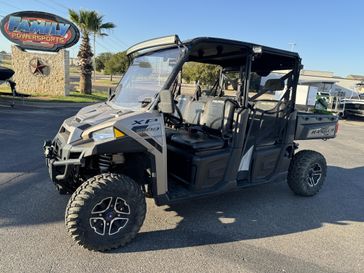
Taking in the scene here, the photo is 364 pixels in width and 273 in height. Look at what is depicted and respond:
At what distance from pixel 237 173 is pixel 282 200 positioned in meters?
1.19

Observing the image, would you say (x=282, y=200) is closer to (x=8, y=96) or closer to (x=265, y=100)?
(x=265, y=100)

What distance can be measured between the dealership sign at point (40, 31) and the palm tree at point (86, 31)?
6.68 ft

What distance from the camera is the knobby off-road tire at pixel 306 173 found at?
4746 mm

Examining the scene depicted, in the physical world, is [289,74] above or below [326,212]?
above

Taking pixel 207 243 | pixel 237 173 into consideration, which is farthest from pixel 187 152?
pixel 207 243

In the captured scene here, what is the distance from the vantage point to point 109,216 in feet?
10.2

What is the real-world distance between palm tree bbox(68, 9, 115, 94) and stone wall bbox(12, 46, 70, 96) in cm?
200

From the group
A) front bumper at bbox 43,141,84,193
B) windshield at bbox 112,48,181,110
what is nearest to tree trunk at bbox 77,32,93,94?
windshield at bbox 112,48,181,110

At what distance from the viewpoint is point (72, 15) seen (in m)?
19.7

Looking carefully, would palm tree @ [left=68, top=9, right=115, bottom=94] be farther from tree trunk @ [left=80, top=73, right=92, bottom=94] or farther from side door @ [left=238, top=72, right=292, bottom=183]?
side door @ [left=238, top=72, right=292, bottom=183]

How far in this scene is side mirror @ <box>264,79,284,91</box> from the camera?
174 inches

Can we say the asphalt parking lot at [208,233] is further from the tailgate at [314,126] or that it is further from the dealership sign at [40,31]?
the dealership sign at [40,31]

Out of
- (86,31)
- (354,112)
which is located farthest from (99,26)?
(354,112)

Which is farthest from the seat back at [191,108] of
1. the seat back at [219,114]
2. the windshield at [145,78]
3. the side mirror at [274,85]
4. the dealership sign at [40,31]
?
the dealership sign at [40,31]
